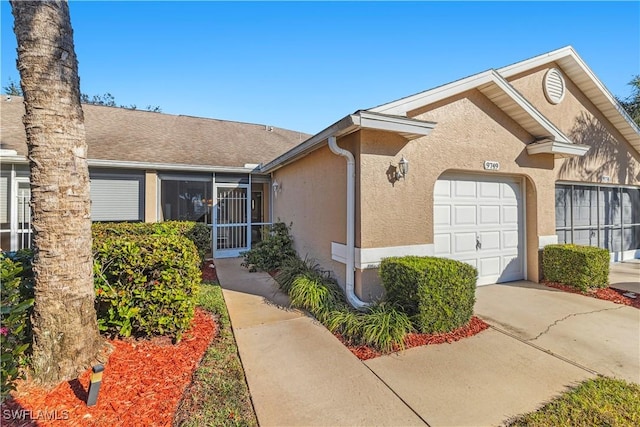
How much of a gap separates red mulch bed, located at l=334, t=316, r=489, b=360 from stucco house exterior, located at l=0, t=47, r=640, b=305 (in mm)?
1171

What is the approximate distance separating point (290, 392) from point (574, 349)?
3929mm

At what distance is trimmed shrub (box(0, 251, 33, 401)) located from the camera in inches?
94.1

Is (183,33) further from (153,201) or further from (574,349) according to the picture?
(574,349)

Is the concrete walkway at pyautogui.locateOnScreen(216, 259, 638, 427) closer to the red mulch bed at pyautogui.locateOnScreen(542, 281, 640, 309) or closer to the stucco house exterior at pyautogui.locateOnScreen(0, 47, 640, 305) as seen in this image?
the red mulch bed at pyautogui.locateOnScreen(542, 281, 640, 309)

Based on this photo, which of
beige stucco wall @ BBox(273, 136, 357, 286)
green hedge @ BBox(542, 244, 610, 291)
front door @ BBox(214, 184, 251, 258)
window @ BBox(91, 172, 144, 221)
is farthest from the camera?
front door @ BBox(214, 184, 251, 258)

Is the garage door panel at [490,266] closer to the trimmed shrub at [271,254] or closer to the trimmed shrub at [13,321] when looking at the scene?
the trimmed shrub at [271,254]

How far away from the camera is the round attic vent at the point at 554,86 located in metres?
8.19

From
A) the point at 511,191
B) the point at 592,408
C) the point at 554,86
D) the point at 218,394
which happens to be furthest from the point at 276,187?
the point at 592,408

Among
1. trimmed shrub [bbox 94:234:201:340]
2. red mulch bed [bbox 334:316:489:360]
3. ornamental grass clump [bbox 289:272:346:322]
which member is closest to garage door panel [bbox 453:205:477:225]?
red mulch bed [bbox 334:316:489:360]

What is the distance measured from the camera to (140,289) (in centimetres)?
379

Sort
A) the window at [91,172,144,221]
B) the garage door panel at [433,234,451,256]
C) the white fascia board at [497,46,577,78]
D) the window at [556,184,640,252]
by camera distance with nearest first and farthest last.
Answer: the garage door panel at [433,234,451,256] < the white fascia board at [497,46,577,78] < the window at [556,184,640,252] < the window at [91,172,144,221]

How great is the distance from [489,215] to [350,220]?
3.84 m

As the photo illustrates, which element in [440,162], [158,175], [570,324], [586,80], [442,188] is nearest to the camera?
[570,324]

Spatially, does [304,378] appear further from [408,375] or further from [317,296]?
[317,296]
